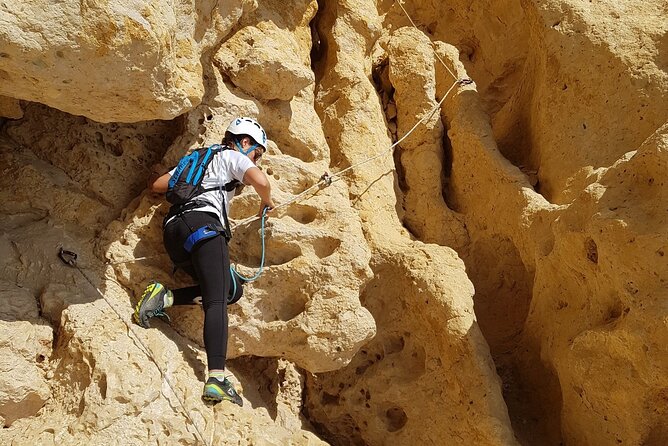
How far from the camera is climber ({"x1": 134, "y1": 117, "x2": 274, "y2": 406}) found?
3.77 metres

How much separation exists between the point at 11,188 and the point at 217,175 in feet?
3.89

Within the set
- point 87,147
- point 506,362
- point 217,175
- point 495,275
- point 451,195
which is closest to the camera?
point 217,175

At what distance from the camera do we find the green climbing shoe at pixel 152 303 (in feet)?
12.6

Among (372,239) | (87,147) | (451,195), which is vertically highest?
(451,195)

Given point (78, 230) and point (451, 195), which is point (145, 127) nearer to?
point (78, 230)

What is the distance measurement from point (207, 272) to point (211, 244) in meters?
0.16

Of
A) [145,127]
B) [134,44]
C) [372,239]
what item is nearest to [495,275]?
[372,239]

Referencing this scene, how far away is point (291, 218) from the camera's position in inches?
184

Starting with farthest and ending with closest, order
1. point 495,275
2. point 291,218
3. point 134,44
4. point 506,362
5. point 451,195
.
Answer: point 451,195 < point 495,275 < point 506,362 < point 291,218 < point 134,44

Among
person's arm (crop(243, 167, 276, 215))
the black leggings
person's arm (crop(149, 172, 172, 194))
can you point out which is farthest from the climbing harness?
person's arm (crop(149, 172, 172, 194))

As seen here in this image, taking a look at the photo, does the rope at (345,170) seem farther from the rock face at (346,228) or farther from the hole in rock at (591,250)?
the hole in rock at (591,250)

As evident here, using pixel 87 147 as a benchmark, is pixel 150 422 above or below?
below

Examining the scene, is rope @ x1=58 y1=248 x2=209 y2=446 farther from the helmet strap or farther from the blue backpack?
the helmet strap

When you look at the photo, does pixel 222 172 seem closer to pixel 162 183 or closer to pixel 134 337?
pixel 162 183
